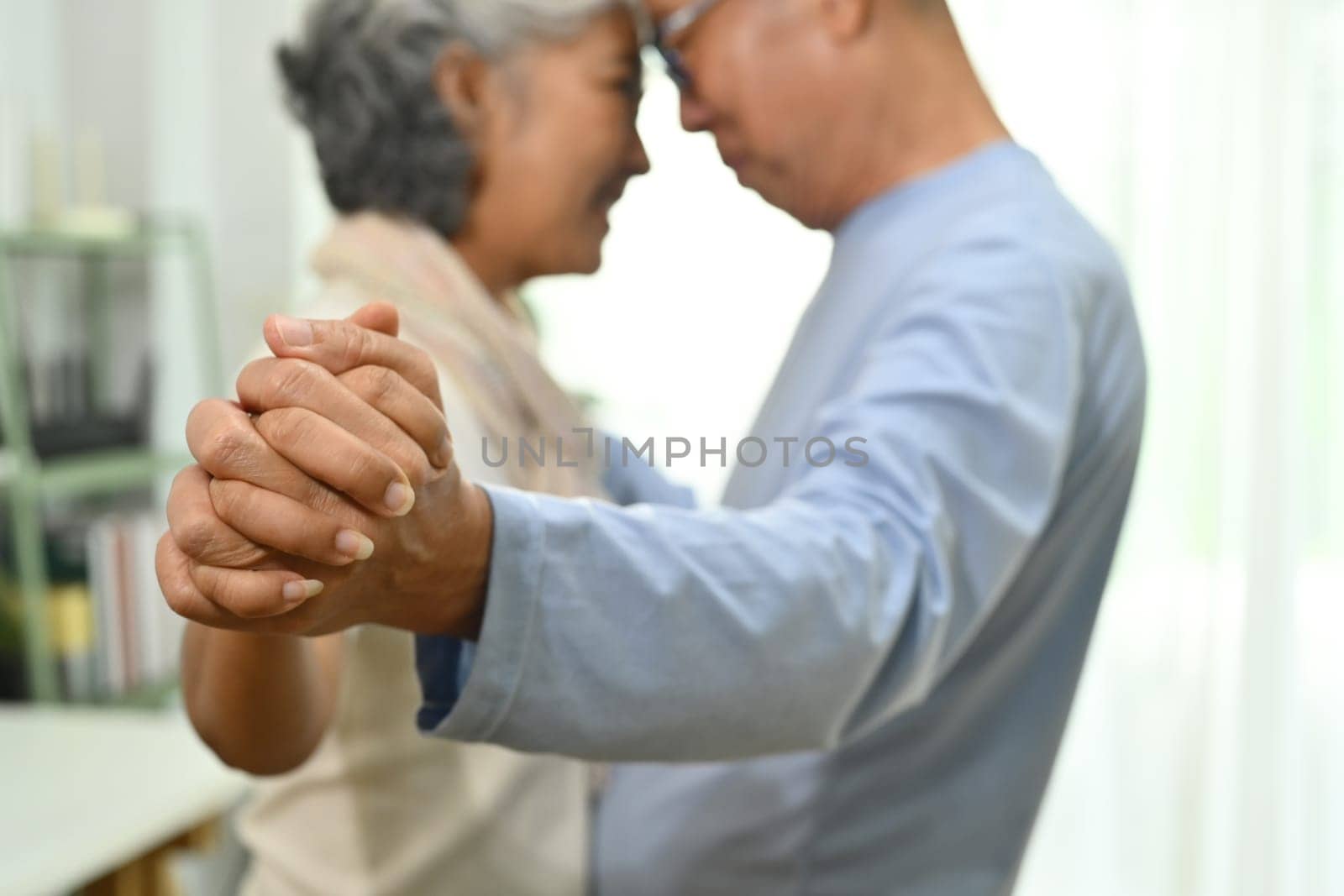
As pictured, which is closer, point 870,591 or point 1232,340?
point 870,591

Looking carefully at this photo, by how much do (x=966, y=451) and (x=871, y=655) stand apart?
66mm

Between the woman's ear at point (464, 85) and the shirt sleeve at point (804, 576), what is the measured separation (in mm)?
164

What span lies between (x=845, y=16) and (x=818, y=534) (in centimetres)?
16

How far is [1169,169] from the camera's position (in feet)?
2.17

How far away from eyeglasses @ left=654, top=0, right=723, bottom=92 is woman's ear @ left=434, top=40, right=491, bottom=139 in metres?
0.06

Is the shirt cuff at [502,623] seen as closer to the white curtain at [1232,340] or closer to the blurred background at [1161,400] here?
the blurred background at [1161,400]

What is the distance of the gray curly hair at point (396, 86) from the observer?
0.40 meters

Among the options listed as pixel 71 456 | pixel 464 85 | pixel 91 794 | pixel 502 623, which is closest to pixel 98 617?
pixel 71 456

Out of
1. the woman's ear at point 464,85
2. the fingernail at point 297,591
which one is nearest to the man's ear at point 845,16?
the woman's ear at point 464,85

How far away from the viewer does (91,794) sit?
89 centimetres

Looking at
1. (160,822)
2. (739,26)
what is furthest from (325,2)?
(160,822)

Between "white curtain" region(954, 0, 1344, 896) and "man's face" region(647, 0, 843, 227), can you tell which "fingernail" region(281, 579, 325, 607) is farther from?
"white curtain" region(954, 0, 1344, 896)

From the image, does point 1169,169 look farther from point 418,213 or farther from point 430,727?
point 430,727

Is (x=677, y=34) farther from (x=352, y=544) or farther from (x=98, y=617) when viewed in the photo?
(x=98, y=617)
